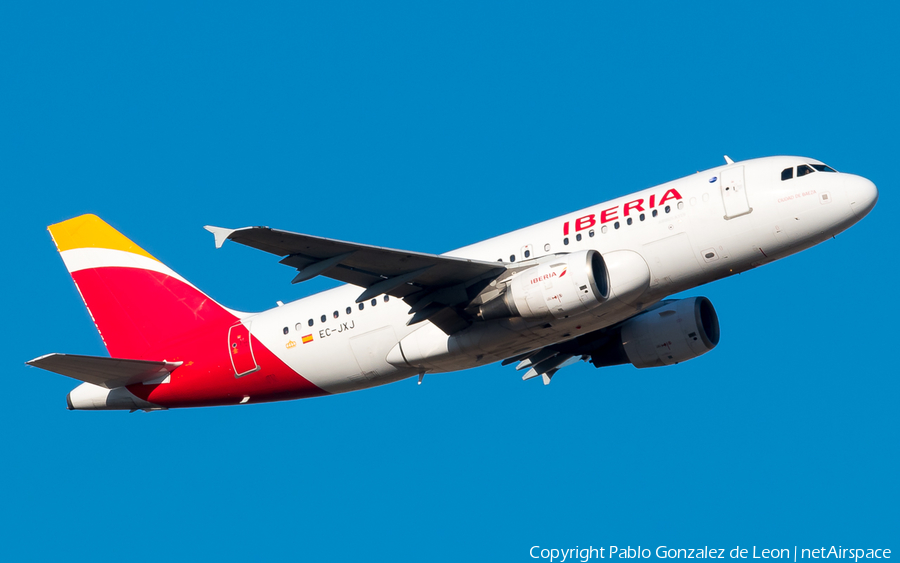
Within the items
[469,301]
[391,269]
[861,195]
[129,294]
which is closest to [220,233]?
[391,269]

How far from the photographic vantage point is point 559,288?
1067 inches

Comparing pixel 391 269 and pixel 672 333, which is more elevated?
pixel 672 333

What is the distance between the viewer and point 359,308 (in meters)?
31.5

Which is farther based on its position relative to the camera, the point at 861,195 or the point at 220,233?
the point at 861,195

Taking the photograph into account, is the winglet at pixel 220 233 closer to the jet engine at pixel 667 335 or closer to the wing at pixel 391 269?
the wing at pixel 391 269

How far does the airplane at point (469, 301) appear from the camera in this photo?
27.5 meters

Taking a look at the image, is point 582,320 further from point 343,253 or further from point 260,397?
point 260,397

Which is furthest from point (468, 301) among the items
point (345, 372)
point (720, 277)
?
point (720, 277)

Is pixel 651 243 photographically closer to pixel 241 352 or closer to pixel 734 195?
pixel 734 195

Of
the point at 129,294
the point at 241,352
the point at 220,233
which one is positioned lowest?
the point at 220,233

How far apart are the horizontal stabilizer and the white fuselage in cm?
634

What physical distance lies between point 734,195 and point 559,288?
5746 mm

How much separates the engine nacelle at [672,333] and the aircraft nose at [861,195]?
22.6 feet

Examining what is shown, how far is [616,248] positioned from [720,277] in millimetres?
3216
